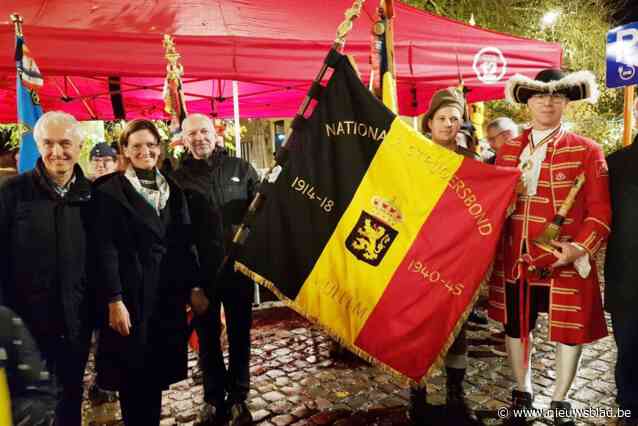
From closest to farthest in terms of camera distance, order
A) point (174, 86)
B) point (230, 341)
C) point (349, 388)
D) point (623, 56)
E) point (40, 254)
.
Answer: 1. point (40, 254)
2. point (230, 341)
3. point (349, 388)
4. point (174, 86)
5. point (623, 56)

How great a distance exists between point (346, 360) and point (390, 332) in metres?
1.92

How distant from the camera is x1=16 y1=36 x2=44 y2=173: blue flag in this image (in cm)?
346

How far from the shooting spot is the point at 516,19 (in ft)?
43.6

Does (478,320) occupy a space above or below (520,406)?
below

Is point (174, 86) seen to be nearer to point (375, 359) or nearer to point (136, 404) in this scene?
point (136, 404)

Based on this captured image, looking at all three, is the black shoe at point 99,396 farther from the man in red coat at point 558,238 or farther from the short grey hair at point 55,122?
the man in red coat at point 558,238

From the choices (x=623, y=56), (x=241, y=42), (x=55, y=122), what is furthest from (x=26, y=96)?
(x=623, y=56)

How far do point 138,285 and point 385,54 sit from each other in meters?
2.15

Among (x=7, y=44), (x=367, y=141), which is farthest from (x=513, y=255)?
(x=7, y=44)

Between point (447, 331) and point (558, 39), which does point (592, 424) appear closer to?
point (447, 331)

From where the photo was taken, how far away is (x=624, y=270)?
2.99 m

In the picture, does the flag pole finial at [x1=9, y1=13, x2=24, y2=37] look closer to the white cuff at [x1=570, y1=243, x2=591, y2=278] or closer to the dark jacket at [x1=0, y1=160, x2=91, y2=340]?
the dark jacket at [x1=0, y1=160, x2=91, y2=340]

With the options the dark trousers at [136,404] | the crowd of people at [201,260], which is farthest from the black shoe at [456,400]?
the dark trousers at [136,404]

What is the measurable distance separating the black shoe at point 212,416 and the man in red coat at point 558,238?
2045 millimetres
